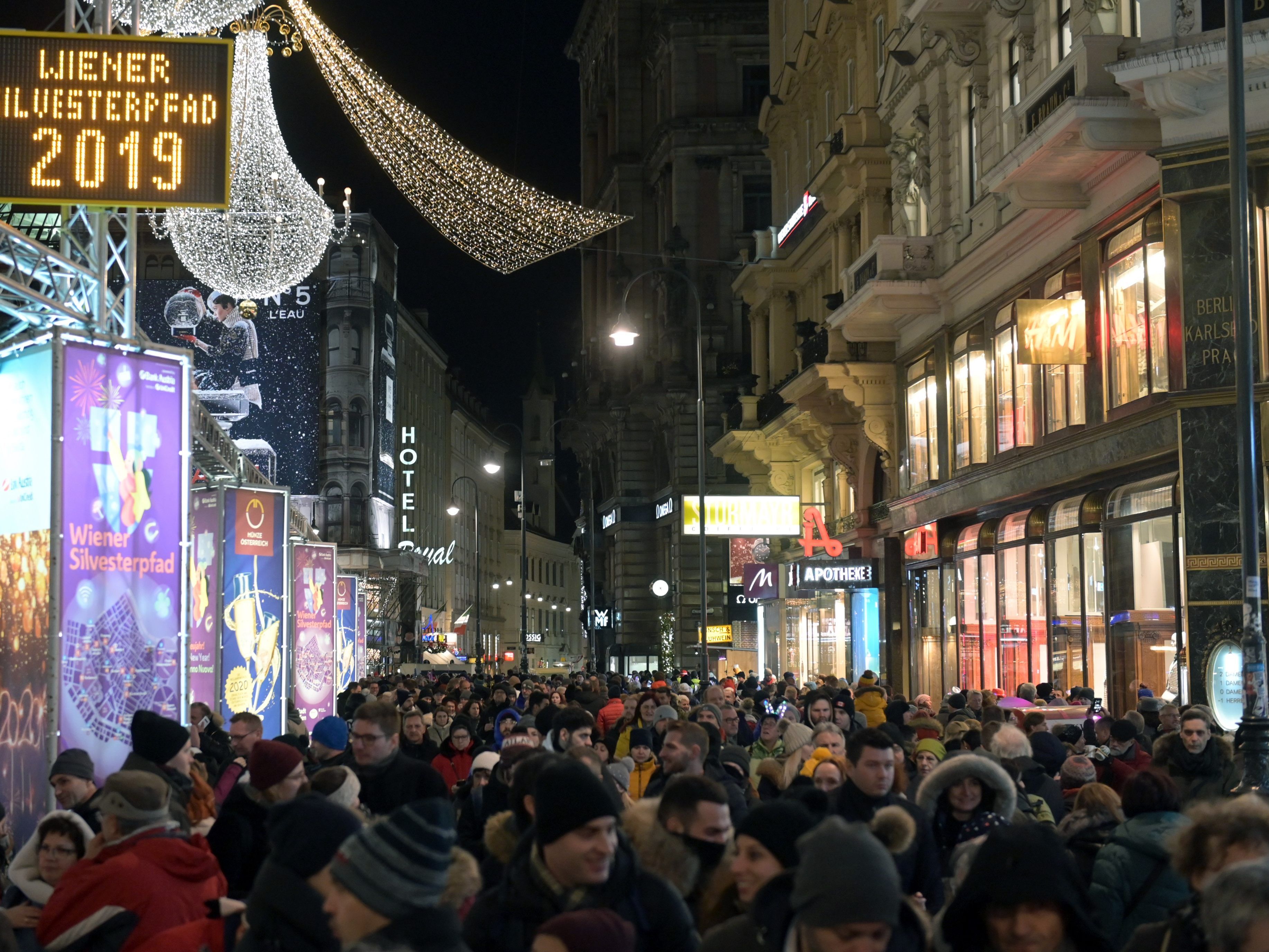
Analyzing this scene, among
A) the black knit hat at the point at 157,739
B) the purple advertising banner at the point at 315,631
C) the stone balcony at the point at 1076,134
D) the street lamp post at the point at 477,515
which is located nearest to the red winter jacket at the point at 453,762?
the black knit hat at the point at 157,739

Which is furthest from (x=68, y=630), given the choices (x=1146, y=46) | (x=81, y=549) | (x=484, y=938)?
(x=1146, y=46)

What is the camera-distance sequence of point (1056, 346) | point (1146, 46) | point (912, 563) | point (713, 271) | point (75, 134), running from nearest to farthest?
1. point (75, 134)
2. point (1146, 46)
3. point (1056, 346)
4. point (912, 563)
5. point (713, 271)

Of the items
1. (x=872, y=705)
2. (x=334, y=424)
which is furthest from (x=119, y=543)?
(x=334, y=424)

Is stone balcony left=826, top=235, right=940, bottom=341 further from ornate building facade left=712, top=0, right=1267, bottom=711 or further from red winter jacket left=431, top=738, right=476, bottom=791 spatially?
red winter jacket left=431, top=738, right=476, bottom=791

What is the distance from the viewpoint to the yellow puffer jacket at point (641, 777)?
11.3 meters

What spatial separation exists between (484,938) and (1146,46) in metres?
17.9

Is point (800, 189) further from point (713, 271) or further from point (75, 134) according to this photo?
point (75, 134)

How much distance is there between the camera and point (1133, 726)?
13.4 meters

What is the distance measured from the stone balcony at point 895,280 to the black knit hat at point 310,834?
26873mm

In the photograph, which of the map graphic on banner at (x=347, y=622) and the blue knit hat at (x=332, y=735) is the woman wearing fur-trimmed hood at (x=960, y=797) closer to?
the blue knit hat at (x=332, y=735)

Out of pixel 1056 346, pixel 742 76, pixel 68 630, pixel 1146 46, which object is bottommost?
pixel 68 630

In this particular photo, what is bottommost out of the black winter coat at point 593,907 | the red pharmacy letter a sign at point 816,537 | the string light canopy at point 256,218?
the black winter coat at point 593,907

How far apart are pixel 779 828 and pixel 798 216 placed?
38856 mm

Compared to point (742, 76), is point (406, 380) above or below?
below
